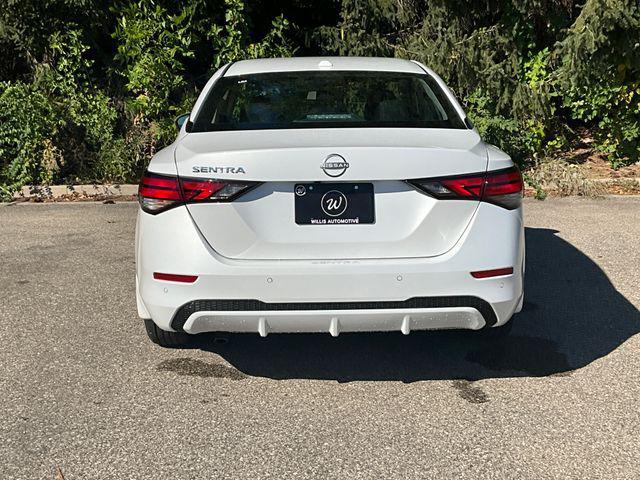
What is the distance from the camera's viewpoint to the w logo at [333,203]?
356cm

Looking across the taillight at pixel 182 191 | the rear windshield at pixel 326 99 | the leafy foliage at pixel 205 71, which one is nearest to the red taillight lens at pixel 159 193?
the taillight at pixel 182 191

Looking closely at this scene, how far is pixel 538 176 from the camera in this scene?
10.6 metres

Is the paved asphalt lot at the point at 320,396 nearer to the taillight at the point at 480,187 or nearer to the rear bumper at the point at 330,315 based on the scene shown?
the rear bumper at the point at 330,315

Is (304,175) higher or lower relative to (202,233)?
higher

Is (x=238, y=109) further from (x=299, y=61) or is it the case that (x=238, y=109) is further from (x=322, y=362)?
(x=322, y=362)

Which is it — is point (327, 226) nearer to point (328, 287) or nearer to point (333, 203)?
point (333, 203)

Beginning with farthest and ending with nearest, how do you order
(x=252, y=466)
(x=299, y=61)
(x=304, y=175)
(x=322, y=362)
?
(x=299, y=61) → (x=322, y=362) → (x=304, y=175) → (x=252, y=466)

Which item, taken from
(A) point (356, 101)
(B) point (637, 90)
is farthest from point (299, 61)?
(B) point (637, 90)

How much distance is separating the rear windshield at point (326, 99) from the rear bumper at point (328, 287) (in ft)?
2.71

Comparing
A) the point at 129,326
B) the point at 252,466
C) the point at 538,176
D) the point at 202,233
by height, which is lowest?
the point at 538,176

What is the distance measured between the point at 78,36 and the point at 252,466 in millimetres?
8792

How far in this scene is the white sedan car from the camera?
3562mm

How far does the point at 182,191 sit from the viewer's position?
3.62 metres

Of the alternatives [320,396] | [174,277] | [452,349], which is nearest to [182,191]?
[174,277]
